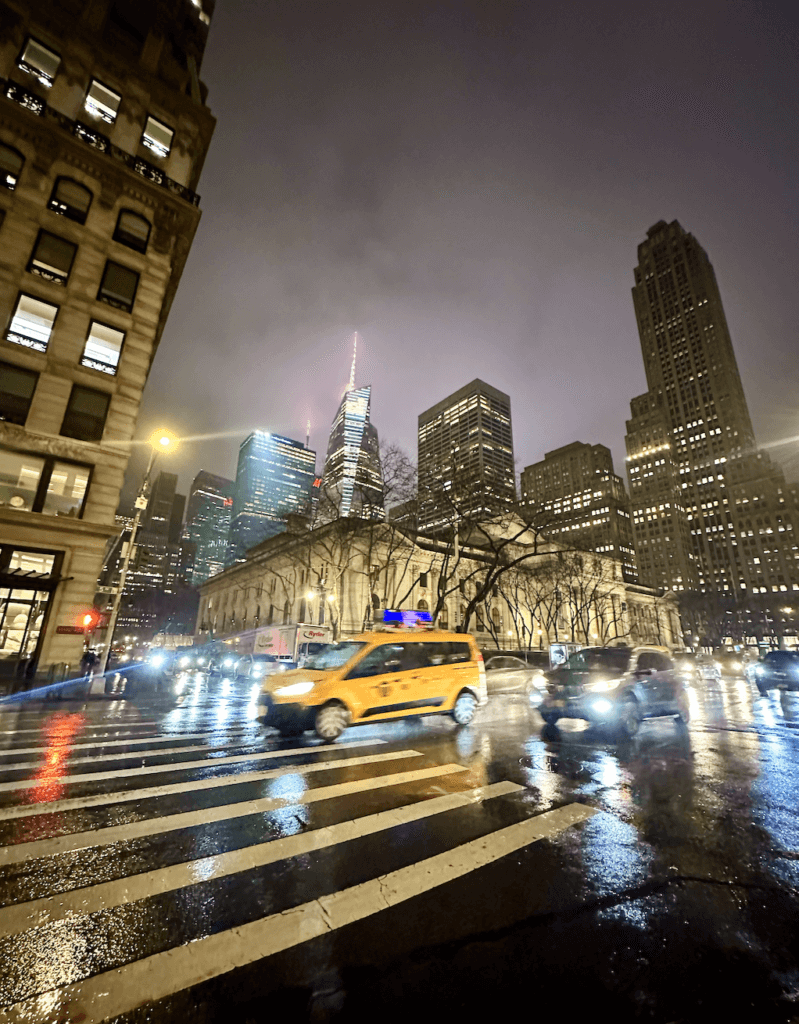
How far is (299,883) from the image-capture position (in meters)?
3.35

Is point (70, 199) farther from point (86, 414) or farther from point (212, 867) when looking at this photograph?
point (212, 867)

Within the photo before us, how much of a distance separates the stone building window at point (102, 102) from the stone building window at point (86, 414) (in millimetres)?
16840

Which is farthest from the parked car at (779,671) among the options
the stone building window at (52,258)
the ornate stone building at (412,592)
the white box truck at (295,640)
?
the stone building window at (52,258)

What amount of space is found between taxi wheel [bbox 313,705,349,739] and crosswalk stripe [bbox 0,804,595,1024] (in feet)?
17.2

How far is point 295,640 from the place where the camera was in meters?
31.7

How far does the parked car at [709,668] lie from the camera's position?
36031 mm

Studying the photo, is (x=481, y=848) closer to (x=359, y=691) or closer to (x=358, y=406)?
(x=359, y=691)

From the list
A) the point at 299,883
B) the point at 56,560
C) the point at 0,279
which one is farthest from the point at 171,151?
the point at 299,883

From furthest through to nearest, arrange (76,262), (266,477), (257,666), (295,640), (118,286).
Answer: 1. (266,477)
2. (295,640)
3. (257,666)
4. (118,286)
5. (76,262)

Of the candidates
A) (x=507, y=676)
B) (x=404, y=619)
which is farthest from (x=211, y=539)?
(x=507, y=676)

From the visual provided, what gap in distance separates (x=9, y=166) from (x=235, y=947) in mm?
31737

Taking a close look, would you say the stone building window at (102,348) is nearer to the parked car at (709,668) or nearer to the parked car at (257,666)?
the parked car at (257,666)

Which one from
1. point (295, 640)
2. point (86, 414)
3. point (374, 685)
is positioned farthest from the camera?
point (295, 640)

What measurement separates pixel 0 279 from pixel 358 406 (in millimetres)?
103909
